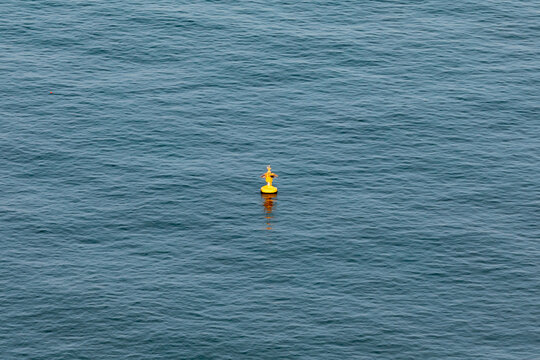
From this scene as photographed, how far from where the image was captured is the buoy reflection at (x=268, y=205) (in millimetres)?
180375

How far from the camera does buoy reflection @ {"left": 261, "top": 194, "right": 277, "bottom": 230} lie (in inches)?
7101

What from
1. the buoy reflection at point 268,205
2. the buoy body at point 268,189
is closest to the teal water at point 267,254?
the buoy reflection at point 268,205

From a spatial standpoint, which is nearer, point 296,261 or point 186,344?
point 186,344

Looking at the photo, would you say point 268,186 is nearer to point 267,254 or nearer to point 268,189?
point 268,189

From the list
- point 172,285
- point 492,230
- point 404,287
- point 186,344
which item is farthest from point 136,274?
point 492,230

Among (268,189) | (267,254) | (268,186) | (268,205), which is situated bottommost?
(267,254)

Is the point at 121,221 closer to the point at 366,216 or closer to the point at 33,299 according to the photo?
the point at 33,299

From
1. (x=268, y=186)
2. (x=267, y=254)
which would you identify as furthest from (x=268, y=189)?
(x=267, y=254)

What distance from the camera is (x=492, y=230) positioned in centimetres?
17700

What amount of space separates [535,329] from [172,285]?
161ft

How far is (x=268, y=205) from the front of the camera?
185 metres

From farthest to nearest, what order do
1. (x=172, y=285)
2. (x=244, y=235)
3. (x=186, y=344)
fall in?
(x=244, y=235)
(x=172, y=285)
(x=186, y=344)

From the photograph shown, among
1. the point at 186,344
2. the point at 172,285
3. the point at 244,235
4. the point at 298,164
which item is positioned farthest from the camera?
the point at 298,164

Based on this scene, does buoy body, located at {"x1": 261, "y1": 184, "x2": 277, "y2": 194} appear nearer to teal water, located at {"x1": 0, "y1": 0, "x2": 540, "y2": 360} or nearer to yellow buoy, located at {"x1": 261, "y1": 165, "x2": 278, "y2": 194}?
yellow buoy, located at {"x1": 261, "y1": 165, "x2": 278, "y2": 194}
